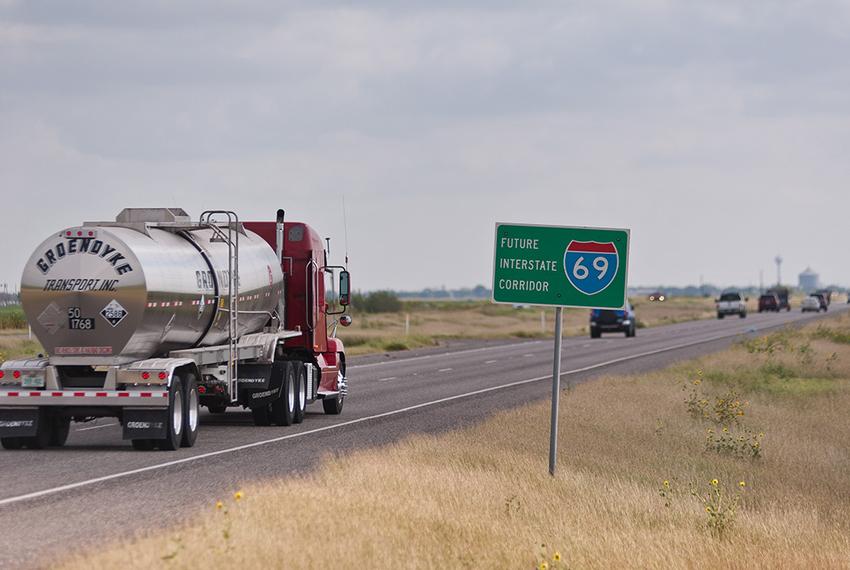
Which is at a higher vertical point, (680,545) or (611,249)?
(611,249)

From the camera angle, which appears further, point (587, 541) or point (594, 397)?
point (594, 397)

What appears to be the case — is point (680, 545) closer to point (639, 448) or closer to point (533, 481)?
point (533, 481)

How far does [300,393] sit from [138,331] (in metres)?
5.14

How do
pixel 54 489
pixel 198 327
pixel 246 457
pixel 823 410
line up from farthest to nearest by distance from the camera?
pixel 823 410 → pixel 198 327 → pixel 246 457 → pixel 54 489

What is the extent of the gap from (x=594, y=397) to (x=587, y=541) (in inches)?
632

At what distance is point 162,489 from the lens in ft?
42.5

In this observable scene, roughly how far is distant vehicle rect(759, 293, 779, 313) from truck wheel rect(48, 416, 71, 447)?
114336 mm

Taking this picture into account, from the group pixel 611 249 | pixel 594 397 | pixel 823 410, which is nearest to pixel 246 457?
pixel 611 249

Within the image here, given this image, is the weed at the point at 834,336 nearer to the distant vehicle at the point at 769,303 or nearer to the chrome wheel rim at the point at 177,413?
the chrome wheel rim at the point at 177,413

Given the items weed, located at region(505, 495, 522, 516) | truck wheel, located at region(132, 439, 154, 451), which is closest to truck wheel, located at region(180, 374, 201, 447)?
truck wheel, located at region(132, 439, 154, 451)

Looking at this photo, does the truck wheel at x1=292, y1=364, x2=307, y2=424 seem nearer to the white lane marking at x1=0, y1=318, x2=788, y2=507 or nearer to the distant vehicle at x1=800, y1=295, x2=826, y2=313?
the white lane marking at x1=0, y1=318, x2=788, y2=507

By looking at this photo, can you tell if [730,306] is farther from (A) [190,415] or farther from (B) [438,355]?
(A) [190,415]

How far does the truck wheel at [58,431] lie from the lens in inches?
664

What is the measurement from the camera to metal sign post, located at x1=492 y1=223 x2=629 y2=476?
43.8 ft
